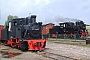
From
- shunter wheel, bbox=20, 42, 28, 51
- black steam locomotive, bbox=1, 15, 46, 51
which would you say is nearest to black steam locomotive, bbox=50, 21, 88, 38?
black steam locomotive, bbox=1, 15, 46, 51

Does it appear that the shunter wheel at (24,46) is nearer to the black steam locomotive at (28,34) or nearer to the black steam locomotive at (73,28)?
the black steam locomotive at (28,34)

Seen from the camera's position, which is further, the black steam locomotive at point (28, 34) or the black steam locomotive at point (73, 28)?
the black steam locomotive at point (73, 28)

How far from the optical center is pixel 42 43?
62.4ft

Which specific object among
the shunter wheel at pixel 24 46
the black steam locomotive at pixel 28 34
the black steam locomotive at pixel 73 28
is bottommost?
the shunter wheel at pixel 24 46

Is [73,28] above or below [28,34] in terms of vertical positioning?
above

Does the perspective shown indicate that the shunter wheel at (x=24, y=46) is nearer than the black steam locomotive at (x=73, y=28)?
Yes

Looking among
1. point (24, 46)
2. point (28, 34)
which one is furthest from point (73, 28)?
point (24, 46)

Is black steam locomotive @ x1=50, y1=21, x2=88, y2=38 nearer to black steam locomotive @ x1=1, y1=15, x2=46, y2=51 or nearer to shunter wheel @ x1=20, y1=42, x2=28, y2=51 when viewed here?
black steam locomotive @ x1=1, y1=15, x2=46, y2=51

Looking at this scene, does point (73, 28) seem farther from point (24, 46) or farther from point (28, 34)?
point (24, 46)

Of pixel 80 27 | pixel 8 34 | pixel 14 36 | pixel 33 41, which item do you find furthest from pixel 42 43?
pixel 80 27

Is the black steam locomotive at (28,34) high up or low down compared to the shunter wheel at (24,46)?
up

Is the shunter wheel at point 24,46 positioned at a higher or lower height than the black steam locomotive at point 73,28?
lower

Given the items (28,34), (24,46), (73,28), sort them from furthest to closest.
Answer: (73,28), (28,34), (24,46)

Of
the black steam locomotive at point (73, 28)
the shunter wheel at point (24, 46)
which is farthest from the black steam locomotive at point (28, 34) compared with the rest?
the black steam locomotive at point (73, 28)
